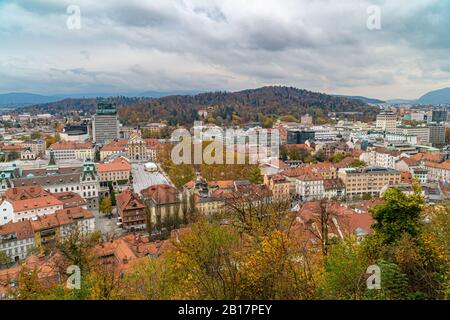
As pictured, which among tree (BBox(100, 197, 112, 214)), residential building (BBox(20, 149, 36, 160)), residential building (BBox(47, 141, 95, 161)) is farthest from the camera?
residential building (BBox(47, 141, 95, 161))

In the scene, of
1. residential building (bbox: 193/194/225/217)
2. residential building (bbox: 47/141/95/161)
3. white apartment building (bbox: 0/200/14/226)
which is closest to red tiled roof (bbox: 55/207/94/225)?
white apartment building (bbox: 0/200/14/226)

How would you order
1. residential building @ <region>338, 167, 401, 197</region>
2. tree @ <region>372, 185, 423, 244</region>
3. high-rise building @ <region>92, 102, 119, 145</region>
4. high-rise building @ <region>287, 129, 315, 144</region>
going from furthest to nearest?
high-rise building @ <region>92, 102, 119, 145</region> → high-rise building @ <region>287, 129, 315, 144</region> → residential building @ <region>338, 167, 401, 197</region> → tree @ <region>372, 185, 423, 244</region>

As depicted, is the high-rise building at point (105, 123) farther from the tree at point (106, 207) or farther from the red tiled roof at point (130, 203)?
the red tiled roof at point (130, 203)

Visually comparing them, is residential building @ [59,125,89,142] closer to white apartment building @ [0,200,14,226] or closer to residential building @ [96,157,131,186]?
residential building @ [96,157,131,186]

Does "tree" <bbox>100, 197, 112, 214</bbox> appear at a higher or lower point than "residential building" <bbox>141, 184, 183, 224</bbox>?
lower

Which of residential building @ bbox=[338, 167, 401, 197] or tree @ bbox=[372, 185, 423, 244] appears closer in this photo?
tree @ bbox=[372, 185, 423, 244]

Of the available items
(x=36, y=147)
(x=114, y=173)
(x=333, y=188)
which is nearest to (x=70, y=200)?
(x=114, y=173)

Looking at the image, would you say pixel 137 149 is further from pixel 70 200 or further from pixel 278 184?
pixel 70 200
